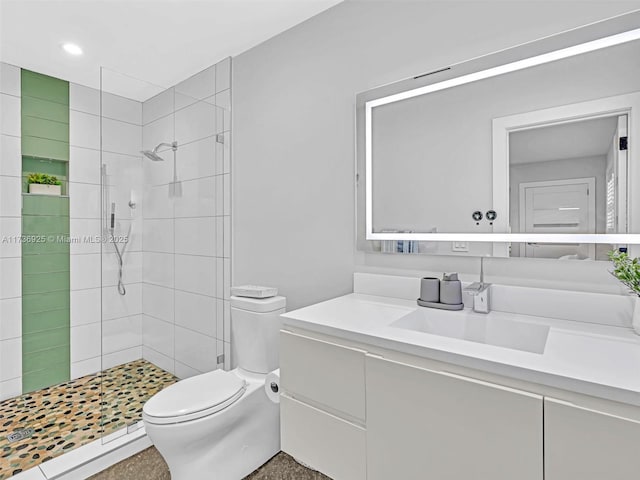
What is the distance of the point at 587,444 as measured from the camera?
2.44 ft

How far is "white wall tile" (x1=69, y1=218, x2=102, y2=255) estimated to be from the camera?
8.28ft

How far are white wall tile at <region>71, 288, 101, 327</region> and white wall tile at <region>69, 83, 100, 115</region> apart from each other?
138 cm

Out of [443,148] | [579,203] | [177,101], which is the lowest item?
[579,203]

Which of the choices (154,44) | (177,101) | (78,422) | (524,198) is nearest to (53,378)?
(78,422)

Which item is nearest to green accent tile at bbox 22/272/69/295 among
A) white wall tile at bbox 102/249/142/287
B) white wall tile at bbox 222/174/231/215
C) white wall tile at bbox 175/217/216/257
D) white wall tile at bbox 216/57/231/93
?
white wall tile at bbox 102/249/142/287

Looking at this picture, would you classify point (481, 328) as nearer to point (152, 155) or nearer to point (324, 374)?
point (324, 374)

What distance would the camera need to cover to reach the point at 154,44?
2.26 metres

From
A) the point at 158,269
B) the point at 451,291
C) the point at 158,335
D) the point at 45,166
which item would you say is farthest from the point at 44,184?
the point at 451,291

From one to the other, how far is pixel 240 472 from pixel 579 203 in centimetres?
180

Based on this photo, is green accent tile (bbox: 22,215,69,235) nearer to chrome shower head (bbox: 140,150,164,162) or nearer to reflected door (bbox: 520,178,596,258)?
chrome shower head (bbox: 140,150,164,162)

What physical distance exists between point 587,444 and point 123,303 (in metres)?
2.27

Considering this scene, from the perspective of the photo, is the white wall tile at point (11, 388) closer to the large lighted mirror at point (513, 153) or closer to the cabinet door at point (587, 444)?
the large lighted mirror at point (513, 153)

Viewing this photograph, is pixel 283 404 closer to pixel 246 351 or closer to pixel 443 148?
pixel 246 351

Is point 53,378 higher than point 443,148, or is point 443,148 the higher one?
point 443,148
